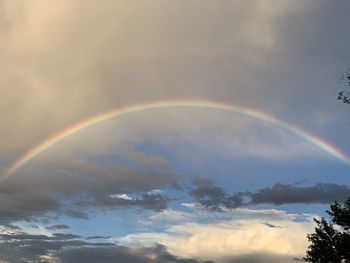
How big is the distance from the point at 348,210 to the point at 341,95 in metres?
25.3

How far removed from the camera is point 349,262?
4884cm

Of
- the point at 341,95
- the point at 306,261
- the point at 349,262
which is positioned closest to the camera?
the point at 341,95

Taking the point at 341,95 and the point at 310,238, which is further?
the point at 310,238

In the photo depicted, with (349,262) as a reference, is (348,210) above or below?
above

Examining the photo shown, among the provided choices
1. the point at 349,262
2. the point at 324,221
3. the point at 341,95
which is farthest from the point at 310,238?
the point at 341,95

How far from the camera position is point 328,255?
51000mm

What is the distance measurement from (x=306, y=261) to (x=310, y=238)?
8.96ft

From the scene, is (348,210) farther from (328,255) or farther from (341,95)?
(341,95)

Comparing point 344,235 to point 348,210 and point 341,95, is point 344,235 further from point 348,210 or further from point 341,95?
point 341,95

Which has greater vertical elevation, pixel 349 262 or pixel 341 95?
pixel 341 95

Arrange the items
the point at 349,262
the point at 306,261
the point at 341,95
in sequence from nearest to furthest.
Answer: the point at 341,95 → the point at 349,262 → the point at 306,261

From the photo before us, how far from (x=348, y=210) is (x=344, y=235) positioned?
2.98m

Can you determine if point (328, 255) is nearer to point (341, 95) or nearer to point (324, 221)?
point (324, 221)

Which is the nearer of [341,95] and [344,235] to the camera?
[341,95]
